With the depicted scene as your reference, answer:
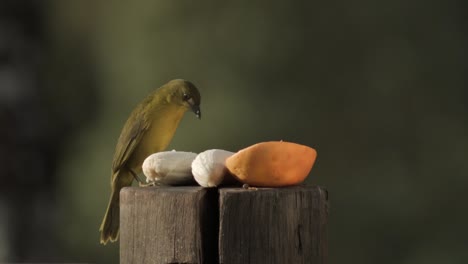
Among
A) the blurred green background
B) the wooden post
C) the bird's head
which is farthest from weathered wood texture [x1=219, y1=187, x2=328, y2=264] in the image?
the blurred green background

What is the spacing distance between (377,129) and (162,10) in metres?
1.15

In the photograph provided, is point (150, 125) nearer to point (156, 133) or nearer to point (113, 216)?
point (156, 133)

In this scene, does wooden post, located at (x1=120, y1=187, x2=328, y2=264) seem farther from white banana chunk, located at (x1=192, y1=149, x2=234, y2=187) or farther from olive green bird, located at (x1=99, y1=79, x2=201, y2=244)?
olive green bird, located at (x1=99, y1=79, x2=201, y2=244)

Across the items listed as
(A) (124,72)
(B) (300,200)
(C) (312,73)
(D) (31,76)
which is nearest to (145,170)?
(B) (300,200)

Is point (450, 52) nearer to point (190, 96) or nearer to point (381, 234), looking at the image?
point (381, 234)

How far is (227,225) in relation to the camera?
3.97 feet

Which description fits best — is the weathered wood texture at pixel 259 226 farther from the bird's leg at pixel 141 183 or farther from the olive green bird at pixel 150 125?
the olive green bird at pixel 150 125

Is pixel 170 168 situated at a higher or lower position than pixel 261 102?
lower

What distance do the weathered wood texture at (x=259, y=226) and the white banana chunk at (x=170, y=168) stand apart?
0.61 ft

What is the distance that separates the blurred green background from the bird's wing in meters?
1.29

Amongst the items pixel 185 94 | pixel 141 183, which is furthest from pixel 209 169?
pixel 185 94

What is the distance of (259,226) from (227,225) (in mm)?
57

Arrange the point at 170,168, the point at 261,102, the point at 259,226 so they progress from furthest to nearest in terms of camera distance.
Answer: the point at 261,102 < the point at 170,168 < the point at 259,226

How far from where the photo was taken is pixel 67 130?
335 centimetres
